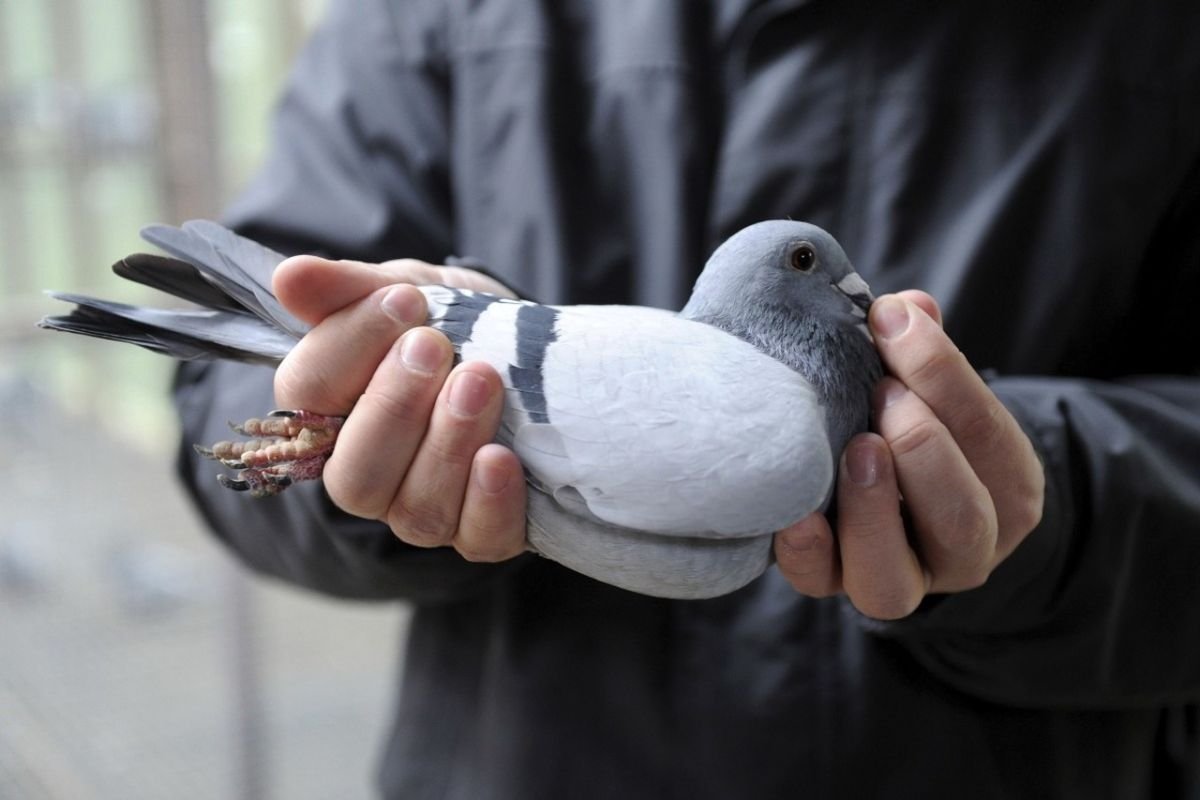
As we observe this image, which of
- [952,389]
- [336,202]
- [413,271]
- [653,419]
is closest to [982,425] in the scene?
[952,389]

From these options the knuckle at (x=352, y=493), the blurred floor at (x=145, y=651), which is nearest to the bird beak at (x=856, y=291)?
the knuckle at (x=352, y=493)

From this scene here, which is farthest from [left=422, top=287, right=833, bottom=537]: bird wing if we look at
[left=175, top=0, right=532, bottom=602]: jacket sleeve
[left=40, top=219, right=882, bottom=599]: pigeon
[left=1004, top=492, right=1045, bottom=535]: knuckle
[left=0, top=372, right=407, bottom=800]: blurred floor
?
[left=0, top=372, right=407, bottom=800]: blurred floor

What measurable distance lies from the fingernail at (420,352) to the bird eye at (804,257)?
150 mm

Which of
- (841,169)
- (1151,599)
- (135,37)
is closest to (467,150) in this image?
(841,169)

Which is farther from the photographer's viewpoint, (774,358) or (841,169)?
(841,169)

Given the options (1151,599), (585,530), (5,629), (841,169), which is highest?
(841,169)

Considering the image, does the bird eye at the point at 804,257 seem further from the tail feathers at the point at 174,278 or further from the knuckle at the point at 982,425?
the tail feathers at the point at 174,278

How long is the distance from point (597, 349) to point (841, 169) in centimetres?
27

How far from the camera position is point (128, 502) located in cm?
146

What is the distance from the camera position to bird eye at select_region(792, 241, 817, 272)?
Result: 1.38 feet

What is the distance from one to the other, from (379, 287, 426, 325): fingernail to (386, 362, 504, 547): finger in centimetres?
3

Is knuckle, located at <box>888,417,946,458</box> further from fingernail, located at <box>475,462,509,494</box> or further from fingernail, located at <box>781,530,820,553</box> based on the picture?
fingernail, located at <box>475,462,509,494</box>

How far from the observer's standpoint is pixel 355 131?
0.70m

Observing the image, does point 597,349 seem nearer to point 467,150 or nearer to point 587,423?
point 587,423
